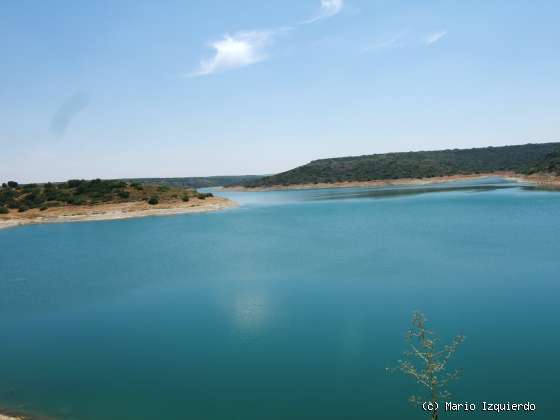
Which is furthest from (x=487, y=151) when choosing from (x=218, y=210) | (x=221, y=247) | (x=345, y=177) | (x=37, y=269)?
(x=37, y=269)

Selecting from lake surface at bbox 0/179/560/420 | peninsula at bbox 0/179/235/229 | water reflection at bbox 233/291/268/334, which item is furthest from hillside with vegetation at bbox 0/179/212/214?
water reflection at bbox 233/291/268/334

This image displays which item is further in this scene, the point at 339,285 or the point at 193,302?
the point at 339,285

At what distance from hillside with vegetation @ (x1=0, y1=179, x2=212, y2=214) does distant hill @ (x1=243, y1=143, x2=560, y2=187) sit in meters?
83.1

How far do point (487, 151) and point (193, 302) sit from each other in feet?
603

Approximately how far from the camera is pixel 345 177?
145 m

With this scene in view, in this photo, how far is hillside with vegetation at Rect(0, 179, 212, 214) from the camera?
59938 mm

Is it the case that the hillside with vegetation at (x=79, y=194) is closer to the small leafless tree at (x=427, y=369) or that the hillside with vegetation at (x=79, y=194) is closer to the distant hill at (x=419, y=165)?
the small leafless tree at (x=427, y=369)

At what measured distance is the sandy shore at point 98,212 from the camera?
54.1 m

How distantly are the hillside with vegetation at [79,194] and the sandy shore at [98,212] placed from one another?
4.60 ft

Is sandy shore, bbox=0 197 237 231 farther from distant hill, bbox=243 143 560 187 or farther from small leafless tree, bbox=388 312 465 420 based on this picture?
distant hill, bbox=243 143 560 187

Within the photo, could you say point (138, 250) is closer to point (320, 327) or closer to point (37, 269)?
point (37, 269)

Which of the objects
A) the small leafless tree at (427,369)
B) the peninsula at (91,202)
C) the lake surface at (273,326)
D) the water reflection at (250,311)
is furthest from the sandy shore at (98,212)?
the small leafless tree at (427,369)

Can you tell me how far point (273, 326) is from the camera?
13500 millimetres

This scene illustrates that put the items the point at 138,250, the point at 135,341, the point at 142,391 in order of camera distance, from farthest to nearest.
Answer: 1. the point at 138,250
2. the point at 135,341
3. the point at 142,391
